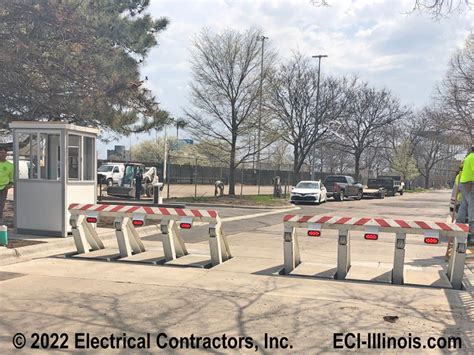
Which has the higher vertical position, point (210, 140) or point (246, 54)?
point (246, 54)

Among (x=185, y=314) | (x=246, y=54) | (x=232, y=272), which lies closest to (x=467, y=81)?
(x=246, y=54)

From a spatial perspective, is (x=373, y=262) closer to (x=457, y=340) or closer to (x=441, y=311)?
(x=441, y=311)

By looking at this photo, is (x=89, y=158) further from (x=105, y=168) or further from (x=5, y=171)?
(x=105, y=168)

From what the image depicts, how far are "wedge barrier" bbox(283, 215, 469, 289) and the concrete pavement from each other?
0.33 m

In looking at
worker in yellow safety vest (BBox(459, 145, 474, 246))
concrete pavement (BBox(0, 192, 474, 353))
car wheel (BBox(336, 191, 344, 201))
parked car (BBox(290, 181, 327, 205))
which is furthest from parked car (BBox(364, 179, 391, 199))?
concrete pavement (BBox(0, 192, 474, 353))

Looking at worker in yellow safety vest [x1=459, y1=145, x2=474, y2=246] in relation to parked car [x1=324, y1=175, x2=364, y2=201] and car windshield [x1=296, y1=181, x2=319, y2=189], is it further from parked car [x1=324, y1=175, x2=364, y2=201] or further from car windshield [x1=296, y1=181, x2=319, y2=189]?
parked car [x1=324, y1=175, x2=364, y2=201]

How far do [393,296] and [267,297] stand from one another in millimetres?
1877


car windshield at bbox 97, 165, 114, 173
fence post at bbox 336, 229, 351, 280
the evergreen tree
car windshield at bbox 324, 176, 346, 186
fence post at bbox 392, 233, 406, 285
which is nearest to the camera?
fence post at bbox 392, 233, 406, 285

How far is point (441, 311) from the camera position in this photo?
630cm

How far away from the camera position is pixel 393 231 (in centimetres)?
795

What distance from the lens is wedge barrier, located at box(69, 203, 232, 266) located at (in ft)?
29.3

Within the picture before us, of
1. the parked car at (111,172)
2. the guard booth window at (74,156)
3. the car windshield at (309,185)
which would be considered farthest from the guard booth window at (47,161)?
the parked car at (111,172)

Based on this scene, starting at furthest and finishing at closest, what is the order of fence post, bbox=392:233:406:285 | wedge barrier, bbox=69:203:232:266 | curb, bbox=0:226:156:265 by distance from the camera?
wedge barrier, bbox=69:203:232:266 < curb, bbox=0:226:156:265 < fence post, bbox=392:233:406:285

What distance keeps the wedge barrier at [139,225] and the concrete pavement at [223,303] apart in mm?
505
